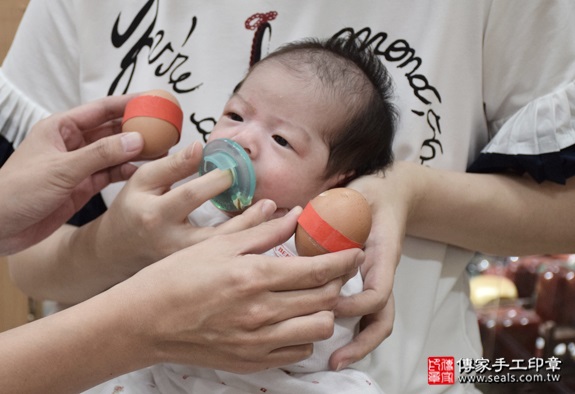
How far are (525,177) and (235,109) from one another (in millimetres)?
521

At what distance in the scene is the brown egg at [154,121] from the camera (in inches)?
35.6

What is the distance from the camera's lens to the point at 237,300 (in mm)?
697

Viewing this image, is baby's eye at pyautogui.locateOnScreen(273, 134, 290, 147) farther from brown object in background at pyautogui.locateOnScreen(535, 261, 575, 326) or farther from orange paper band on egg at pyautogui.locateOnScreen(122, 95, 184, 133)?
brown object in background at pyautogui.locateOnScreen(535, 261, 575, 326)

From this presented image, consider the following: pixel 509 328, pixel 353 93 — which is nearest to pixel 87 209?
pixel 353 93

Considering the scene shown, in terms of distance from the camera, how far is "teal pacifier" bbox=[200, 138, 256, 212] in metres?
0.84

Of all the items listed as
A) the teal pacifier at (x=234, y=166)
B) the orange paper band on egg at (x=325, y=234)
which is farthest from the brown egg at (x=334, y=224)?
the teal pacifier at (x=234, y=166)

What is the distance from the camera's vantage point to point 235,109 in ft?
3.09

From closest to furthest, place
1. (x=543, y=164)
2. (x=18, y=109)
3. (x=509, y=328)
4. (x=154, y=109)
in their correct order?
1. (x=154, y=109)
2. (x=543, y=164)
3. (x=18, y=109)
4. (x=509, y=328)

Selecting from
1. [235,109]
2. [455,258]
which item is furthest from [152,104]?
[455,258]

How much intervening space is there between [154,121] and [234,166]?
156 mm

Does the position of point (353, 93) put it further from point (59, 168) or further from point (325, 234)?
point (59, 168)

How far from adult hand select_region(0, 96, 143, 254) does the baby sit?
0.17m

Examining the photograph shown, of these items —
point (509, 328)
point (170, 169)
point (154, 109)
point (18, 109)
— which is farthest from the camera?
point (509, 328)

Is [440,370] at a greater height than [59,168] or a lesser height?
lesser
